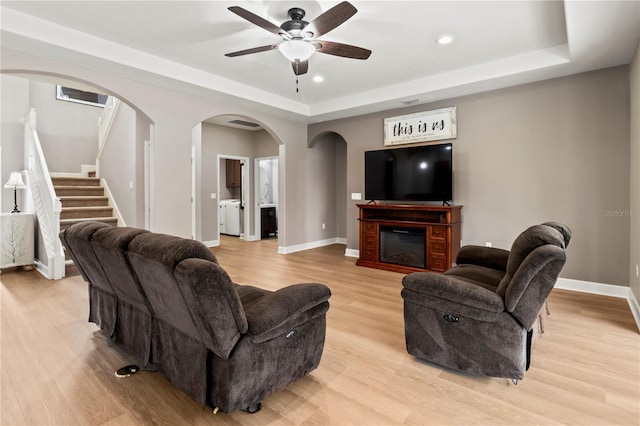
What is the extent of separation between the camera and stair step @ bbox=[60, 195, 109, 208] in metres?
5.85

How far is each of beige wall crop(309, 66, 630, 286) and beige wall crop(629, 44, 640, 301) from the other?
237 millimetres

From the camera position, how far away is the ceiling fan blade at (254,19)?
95.4 inches

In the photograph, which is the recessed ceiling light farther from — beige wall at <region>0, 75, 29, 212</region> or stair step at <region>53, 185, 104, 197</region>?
beige wall at <region>0, 75, 29, 212</region>

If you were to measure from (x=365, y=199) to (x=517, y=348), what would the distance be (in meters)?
4.00

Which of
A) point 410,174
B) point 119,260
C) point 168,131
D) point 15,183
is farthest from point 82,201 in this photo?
point 410,174

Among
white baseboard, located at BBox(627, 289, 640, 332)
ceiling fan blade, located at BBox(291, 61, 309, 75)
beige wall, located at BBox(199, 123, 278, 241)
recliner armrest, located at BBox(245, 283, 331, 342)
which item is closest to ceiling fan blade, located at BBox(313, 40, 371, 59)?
ceiling fan blade, located at BBox(291, 61, 309, 75)

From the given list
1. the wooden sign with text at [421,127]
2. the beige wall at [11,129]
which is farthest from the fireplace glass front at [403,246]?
the beige wall at [11,129]

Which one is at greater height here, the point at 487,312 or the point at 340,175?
the point at 340,175

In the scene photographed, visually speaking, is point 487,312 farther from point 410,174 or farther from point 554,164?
point 410,174

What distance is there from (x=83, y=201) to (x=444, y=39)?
6575mm

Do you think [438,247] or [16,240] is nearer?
[438,247]

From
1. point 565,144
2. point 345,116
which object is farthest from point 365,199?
point 565,144

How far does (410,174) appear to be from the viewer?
5.04 metres

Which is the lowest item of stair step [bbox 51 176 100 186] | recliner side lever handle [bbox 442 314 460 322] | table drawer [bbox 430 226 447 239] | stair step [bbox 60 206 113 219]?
recliner side lever handle [bbox 442 314 460 322]
